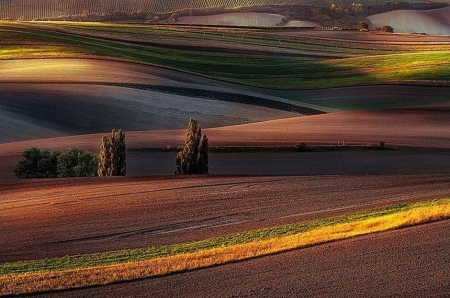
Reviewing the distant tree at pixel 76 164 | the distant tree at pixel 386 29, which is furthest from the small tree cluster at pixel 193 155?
the distant tree at pixel 386 29

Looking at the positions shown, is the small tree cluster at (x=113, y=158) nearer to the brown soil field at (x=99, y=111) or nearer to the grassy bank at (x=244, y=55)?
the brown soil field at (x=99, y=111)

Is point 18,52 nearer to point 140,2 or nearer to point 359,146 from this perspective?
point 359,146

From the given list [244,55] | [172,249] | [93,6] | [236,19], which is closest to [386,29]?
[236,19]

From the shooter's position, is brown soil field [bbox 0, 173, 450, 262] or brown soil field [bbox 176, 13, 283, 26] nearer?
brown soil field [bbox 0, 173, 450, 262]

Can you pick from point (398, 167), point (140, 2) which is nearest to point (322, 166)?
point (398, 167)

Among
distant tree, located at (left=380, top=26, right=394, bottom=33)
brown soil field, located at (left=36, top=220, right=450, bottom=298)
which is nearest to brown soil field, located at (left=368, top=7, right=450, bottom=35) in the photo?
distant tree, located at (left=380, top=26, right=394, bottom=33)

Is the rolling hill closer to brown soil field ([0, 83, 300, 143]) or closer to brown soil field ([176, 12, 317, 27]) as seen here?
brown soil field ([176, 12, 317, 27])
